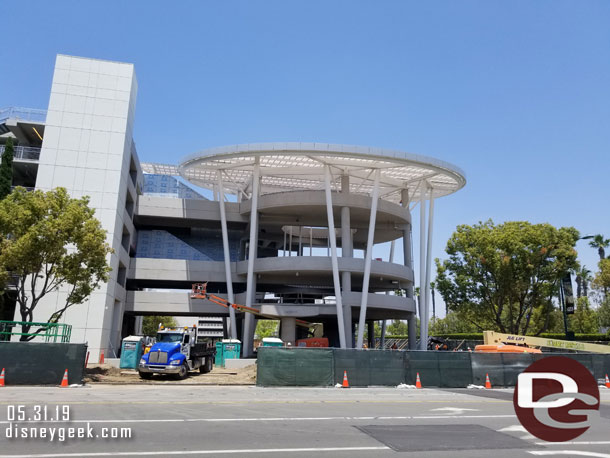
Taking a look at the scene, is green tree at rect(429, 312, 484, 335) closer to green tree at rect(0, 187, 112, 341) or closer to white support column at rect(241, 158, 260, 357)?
white support column at rect(241, 158, 260, 357)

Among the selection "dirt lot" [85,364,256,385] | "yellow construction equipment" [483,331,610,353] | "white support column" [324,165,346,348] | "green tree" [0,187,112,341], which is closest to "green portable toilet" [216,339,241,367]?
"dirt lot" [85,364,256,385]

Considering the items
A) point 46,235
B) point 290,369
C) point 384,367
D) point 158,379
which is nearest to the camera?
point 290,369

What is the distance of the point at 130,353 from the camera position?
3008cm

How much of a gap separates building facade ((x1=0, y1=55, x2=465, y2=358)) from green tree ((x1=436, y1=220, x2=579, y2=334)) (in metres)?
4.57

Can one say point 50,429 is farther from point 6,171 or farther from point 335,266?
point 335,266

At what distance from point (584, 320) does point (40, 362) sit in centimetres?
6098

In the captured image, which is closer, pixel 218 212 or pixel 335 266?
pixel 335 266

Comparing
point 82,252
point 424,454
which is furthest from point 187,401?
point 82,252

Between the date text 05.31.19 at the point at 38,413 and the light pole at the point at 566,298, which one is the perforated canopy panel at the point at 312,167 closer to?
the light pole at the point at 566,298

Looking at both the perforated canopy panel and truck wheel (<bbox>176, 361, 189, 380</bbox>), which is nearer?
truck wheel (<bbox>176, 361, 189, 380</bbox>)

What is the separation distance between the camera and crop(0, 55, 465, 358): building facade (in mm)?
36969

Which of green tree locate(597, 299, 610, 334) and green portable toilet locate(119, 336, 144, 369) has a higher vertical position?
green tree locate(597, 299, 610, 334)

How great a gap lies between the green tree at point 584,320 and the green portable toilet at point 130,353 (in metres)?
54.4

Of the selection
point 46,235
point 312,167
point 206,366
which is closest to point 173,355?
point 206,366
